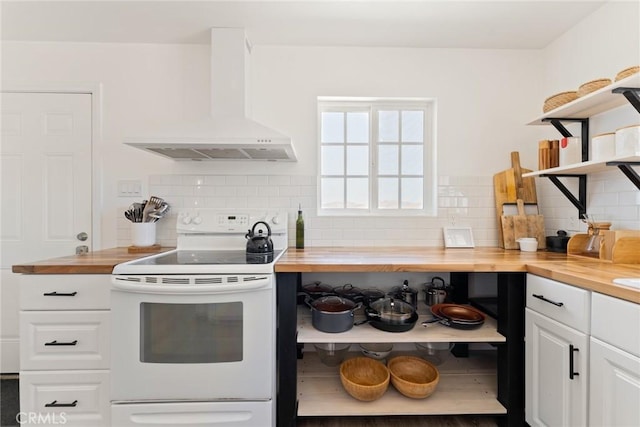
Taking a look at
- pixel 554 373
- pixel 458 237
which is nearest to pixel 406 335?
pixel 554 373

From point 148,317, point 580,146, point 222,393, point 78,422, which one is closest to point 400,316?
point 222,393

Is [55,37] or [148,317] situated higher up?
[55,37]

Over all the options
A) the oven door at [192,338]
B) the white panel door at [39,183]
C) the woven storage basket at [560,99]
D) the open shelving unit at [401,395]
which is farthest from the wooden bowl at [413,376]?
the white panel door at [39,183]

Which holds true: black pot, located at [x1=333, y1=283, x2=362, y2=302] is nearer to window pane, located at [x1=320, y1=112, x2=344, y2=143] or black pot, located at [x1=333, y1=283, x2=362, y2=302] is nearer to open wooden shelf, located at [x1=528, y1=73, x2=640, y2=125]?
window pane, located at [x1=320, y1=112, x2=344, y2=143]

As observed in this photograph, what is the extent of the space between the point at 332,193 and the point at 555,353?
157 cm

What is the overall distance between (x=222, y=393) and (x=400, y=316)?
0.94m

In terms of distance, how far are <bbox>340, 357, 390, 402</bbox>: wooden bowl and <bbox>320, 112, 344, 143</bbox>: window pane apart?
1548 millimetres

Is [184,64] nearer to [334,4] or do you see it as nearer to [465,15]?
[334,4]

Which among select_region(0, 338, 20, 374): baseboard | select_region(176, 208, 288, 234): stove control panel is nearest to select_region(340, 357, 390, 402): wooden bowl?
select_region(176, 208, 288, 234): stove control panel

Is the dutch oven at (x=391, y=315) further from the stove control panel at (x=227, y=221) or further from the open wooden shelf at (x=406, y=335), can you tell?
the stove control panel at (x=227, y=221)

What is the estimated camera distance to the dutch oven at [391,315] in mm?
1570

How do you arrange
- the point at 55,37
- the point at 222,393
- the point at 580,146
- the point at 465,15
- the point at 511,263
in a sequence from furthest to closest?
the point at 55,37 < the point at 465,15 < the point at 580,146 < the point at 511,263 < the point at 222,393

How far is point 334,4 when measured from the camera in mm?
1732

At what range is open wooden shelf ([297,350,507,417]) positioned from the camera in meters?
1.53
